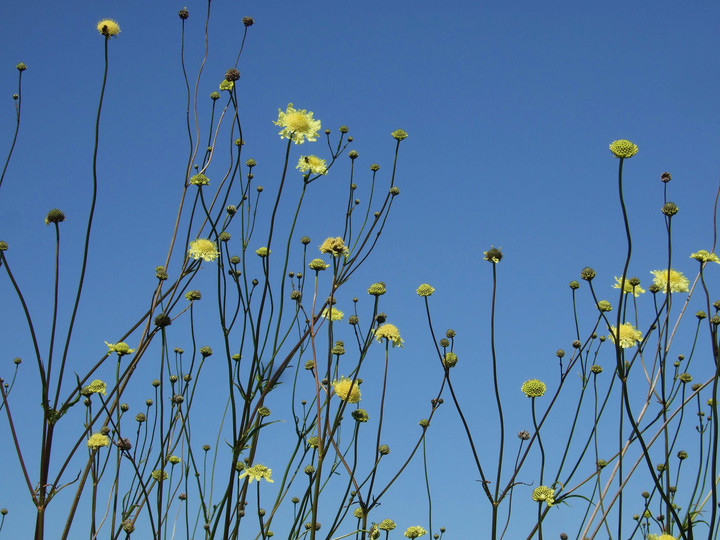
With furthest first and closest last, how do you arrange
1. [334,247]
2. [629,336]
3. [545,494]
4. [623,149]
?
[629,336], [334,247], [545,494], [623,149]

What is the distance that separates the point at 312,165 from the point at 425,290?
3.49ft

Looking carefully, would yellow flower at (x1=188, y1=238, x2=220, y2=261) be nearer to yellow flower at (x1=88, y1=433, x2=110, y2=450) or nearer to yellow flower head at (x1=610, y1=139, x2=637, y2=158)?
yellow flower at (x1=88, y1=433, x2=110, y2=450)

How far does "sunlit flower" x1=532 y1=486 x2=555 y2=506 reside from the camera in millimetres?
3286

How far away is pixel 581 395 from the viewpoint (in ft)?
12.7

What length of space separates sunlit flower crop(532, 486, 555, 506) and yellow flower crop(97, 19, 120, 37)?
3.05 m

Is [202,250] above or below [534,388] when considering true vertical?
above

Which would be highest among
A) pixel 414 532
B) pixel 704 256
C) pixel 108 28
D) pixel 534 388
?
pixel 108 28

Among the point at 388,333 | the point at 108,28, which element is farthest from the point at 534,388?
the point at 108,28

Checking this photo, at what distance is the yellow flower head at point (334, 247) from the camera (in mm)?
3510

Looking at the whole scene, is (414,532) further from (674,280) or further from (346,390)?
(674,280)

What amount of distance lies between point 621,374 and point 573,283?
1.80m

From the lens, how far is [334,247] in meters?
3.52

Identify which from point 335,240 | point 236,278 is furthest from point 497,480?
point 236,278

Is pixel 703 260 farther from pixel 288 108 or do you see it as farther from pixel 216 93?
pixel 216 93
